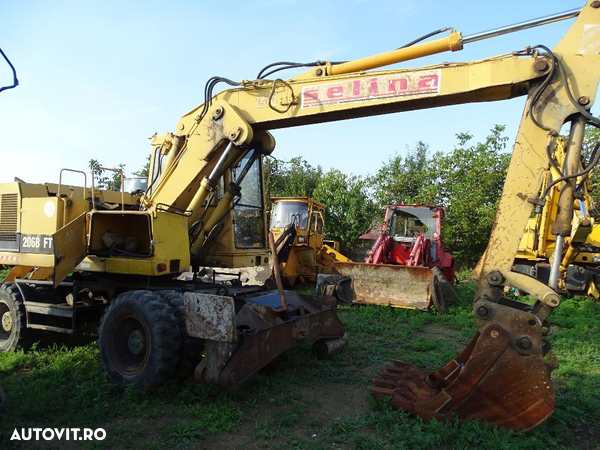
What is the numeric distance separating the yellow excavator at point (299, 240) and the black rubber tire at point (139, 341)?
21.9 ft

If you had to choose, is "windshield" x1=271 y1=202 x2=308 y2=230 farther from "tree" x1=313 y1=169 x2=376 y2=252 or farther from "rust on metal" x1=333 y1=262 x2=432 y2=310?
"tree" x1=313 y1=169 x2=376 y2=252

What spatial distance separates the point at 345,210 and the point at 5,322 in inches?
669

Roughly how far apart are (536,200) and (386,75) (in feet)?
6.32

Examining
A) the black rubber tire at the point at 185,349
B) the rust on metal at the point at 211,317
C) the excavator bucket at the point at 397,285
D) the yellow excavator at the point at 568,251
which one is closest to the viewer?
the rust on metal at the point at 211,317

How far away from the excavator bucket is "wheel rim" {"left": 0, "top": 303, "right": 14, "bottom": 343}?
6053 millimetres

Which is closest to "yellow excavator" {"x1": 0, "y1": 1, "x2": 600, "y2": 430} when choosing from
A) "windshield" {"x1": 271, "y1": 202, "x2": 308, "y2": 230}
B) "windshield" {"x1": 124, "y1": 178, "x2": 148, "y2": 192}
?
"windshield" {"x1": 124, "y1": 178, "x2": 148, "y2": 192}

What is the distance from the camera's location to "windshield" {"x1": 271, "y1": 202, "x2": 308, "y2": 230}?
1263 cm

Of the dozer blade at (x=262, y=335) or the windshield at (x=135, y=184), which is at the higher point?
the windshield at (x=135, y=184)

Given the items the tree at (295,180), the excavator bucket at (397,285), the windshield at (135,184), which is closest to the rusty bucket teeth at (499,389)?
the excavator bucket at (397,285)

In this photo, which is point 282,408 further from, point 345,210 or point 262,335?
point 345,210

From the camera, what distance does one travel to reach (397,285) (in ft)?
29.8

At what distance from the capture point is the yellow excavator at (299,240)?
11.7 metres

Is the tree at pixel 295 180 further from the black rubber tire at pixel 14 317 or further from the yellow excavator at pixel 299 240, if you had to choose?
the black rubber tire at pixel 14 317

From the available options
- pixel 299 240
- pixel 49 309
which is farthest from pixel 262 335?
pixel 299 240
